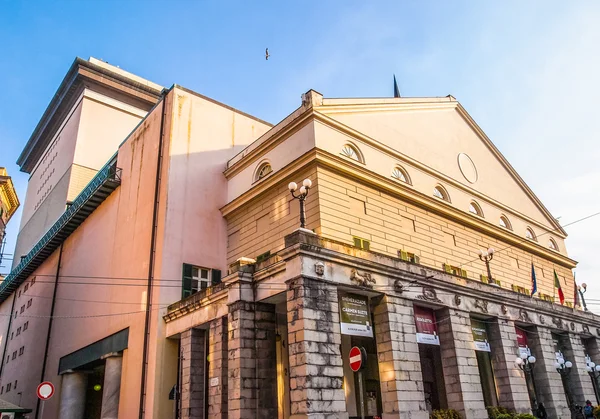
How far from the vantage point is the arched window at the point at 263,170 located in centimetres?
2287

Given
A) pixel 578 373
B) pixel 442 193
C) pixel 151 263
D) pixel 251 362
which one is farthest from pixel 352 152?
pixel 578 373

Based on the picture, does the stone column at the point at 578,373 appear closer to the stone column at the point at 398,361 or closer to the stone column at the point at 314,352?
the stone column at the point at 398,361

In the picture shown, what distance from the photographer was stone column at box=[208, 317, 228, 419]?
16594mm

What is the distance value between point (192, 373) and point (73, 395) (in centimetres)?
1180

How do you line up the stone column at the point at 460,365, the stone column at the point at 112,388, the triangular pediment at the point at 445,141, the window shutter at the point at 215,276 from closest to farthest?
the stone column at the point at 460,365 → the stone column at the point at 112,388 → the window shutter at the point at 215,276 → the triangular pediment at the point at 445,141

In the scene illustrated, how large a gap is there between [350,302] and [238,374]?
4103 millimetres

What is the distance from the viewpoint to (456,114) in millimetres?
30094

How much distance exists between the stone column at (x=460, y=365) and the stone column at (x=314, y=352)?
551cm

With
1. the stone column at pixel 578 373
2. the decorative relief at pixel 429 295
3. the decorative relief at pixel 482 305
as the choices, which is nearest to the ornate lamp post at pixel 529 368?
the decorative relief at pixel 482 305

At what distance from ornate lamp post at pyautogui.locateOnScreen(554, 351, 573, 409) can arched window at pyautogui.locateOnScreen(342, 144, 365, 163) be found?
40.5ft

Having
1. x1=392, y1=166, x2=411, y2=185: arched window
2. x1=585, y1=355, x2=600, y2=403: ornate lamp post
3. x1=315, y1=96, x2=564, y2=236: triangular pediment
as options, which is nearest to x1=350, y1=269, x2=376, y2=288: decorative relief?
x1=315, y1=96, x2=564, y2=236: triangular pediment

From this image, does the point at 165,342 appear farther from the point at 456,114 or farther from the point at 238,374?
the point at 456,114

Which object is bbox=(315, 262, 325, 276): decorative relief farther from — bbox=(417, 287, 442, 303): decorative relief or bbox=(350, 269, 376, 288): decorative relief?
bbox=(417, 287, 442, 303): decorative relief

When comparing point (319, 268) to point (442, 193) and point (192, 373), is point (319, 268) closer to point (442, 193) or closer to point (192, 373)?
point (192, 373)
